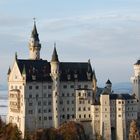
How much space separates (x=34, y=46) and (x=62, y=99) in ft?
40.8

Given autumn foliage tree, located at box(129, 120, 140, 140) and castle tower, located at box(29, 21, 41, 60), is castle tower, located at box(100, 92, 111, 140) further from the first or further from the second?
castle tower, located at box(29, 21, 41, 60)

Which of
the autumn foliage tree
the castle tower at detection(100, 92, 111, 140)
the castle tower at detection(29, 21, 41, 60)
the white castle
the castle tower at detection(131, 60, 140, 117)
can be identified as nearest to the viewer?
the white castle

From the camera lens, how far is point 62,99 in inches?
3861

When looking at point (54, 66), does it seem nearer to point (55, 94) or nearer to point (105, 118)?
point (55, 94)

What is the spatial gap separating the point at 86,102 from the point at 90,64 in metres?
8.44

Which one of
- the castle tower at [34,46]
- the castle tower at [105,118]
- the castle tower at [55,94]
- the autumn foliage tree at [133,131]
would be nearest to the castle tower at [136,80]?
the autumn foliage tree at [133,131]

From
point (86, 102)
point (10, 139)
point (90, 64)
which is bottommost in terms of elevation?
point (10, 139)

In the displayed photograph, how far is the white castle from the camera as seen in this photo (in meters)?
94.6

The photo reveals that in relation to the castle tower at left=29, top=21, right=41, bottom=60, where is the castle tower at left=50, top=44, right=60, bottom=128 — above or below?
below

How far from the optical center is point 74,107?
3907 inches

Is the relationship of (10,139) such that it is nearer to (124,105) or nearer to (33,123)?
(33,123)

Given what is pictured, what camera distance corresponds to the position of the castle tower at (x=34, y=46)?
10319 cm

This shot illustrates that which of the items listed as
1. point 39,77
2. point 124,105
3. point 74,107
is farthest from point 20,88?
point 124,105

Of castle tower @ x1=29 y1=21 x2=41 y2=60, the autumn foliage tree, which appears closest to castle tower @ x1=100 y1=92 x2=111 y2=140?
the autumn foliage tree
